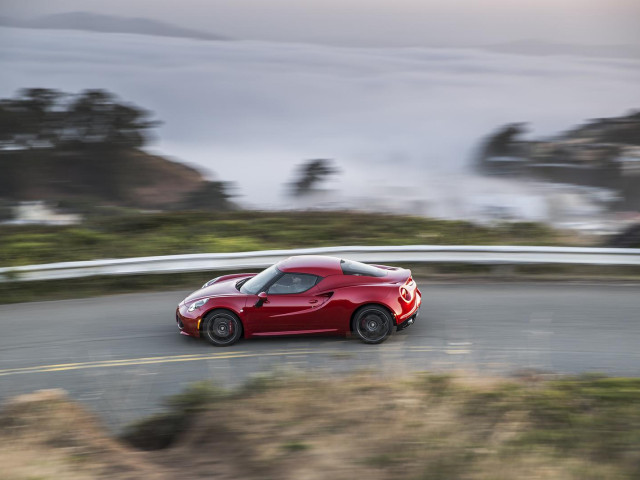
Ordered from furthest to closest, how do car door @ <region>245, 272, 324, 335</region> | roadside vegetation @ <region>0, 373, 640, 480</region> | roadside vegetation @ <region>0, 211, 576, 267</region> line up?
roadside vegetation @ <region>0, 211, 576, 267</region> → car door @ <region>245, 272, 324, 335</region> → roadside vegetation @ <region>0, 373, 640, 480</region>

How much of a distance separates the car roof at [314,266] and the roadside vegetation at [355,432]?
2874 mm

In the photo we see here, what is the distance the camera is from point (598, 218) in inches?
823

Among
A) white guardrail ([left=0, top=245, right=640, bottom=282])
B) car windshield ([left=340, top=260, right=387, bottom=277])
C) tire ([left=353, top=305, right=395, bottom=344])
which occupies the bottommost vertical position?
tire ([left=353, top=305, right=395, bottom=344])

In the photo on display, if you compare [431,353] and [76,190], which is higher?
[76,190]

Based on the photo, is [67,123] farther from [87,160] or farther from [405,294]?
[405,294]

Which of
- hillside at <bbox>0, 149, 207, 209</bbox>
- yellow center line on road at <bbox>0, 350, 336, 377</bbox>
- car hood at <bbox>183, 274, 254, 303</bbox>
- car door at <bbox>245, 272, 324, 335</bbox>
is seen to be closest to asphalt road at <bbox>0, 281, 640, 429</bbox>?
yellow center line on road at <bbox>0, 350, 336, 377</bbox>

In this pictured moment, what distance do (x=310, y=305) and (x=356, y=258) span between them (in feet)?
16.2

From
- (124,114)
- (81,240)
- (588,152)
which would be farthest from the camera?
(124,114)

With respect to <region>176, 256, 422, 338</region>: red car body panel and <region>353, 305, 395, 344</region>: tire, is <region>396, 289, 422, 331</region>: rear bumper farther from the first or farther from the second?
<region>353, 305, 395, 344</region>: tire

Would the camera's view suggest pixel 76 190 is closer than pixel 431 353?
No

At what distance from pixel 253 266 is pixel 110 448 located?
27.6 feet

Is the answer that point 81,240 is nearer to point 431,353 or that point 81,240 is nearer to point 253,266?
point 253,266

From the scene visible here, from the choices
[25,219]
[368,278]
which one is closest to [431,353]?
[368,278]

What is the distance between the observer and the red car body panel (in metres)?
9.94
